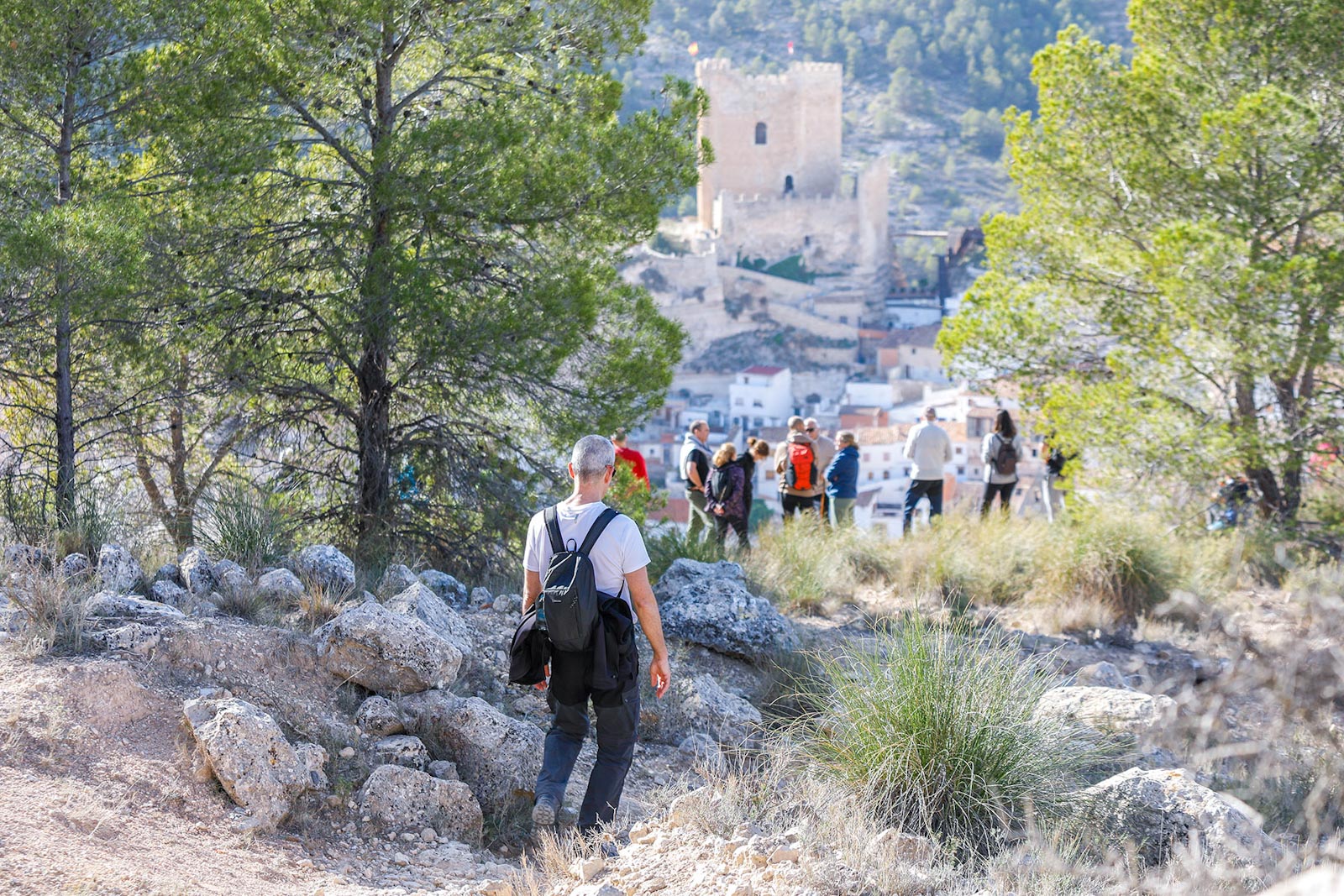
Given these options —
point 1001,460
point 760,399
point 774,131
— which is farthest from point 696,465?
point 774,131

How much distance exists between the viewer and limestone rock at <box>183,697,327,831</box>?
141 inches

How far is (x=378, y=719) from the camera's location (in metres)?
4.18

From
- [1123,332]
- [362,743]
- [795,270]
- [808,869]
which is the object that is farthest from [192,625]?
[795,270]

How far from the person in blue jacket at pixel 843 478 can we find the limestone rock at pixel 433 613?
4.75 metres

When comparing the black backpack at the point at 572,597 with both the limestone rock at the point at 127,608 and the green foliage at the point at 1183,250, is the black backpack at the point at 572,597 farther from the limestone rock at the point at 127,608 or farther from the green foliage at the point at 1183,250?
the green foliage at the point at 1183,250

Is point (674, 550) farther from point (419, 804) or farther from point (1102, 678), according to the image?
point (419, 804)

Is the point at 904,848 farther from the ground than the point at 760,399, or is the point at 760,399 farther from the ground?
the point at 760,399

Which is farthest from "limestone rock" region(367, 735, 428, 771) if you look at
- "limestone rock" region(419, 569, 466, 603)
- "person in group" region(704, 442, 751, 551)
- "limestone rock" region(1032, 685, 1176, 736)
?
"person in group" region(704, 442, 751, 551)

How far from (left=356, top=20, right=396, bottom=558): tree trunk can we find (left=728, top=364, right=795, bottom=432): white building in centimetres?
4255

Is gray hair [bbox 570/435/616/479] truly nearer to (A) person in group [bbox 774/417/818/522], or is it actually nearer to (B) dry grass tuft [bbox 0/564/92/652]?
(B) dry grass tuft [bbox 0/564/92/652]

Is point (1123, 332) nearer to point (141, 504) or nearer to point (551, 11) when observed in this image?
point (551, 11)

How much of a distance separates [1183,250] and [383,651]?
6879mm

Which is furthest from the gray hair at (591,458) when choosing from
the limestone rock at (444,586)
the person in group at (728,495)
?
the person in group at (728,495)

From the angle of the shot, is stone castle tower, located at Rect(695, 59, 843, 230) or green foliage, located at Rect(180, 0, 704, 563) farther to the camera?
stone castle tower, located at Rect(695, 59, 843, 230)
